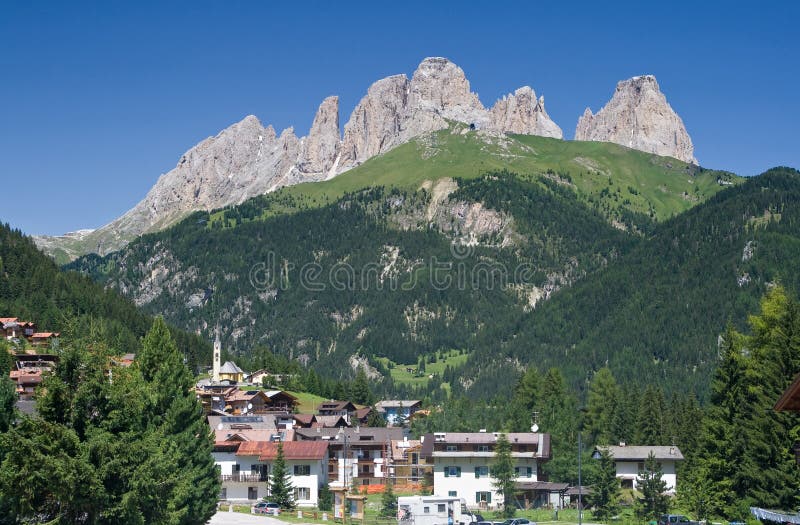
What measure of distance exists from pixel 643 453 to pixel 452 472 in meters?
25.2

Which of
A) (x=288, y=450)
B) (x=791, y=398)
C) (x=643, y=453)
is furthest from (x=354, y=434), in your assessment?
(x=791, y=398)

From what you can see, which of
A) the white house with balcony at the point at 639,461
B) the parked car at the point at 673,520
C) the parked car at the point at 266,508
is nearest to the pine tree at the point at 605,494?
the parked car at the point at 673,520

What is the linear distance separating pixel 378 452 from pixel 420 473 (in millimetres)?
6889

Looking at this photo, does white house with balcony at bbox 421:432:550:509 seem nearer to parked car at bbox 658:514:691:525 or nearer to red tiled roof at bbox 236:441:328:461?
red tiled roof at bbox 236:441:328:461

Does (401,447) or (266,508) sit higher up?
(401,447)

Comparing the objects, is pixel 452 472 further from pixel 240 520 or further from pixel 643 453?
pixel 240 520

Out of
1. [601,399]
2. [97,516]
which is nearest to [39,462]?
[97,516]

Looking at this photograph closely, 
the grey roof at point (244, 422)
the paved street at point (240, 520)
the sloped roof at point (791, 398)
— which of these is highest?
the grey roof at point (244, 422)

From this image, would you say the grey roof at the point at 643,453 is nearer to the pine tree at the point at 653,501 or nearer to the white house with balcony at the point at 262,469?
the pine tree at the point at 653,501

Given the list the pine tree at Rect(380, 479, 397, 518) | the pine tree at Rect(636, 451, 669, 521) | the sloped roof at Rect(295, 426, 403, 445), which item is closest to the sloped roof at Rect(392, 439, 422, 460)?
the sloped roof at Rect(295, 426, 403, 445)

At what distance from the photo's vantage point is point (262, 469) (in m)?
128

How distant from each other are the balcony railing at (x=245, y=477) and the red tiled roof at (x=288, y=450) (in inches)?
84.2

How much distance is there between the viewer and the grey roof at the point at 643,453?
135000 mm

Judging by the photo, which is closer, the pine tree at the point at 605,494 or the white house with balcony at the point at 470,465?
the pine tree at the point at 605,494
